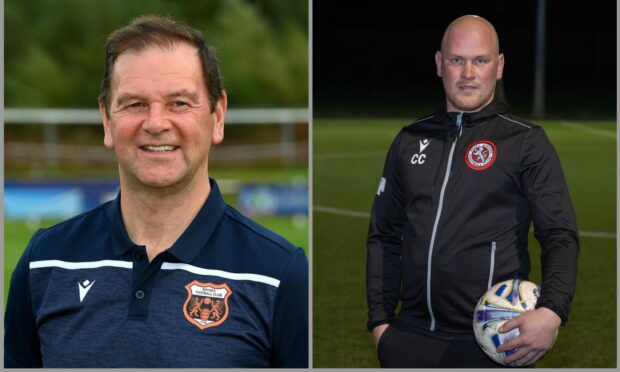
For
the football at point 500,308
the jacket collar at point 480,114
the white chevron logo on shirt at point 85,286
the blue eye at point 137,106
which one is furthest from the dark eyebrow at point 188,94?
the football at point 500,308

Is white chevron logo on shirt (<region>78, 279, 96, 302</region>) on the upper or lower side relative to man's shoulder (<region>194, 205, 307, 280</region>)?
lower

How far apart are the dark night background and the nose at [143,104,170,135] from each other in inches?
45.3

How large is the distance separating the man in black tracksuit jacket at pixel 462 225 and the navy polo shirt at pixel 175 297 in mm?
492

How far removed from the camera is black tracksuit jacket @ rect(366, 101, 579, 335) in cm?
323

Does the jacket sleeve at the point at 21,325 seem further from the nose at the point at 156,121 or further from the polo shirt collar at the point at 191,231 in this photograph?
the nose at the point at 156,121

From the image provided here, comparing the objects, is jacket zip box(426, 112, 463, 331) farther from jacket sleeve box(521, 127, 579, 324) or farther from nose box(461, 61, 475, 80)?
jacket sleeve box(521, 127, 579, 324)

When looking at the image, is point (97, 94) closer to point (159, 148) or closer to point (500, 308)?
point (159, 148)

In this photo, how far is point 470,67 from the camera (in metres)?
3.41

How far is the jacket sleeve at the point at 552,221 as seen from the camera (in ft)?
10.5

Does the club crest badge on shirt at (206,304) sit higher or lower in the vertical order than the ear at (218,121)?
lower

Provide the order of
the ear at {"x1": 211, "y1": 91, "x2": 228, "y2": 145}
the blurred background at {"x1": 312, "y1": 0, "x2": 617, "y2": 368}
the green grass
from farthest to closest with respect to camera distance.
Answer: the green grass, the blurred background at {"x1": 312, "y1": 0, "x2": 617, "y2": 368}, the ear at {"x1": 211, "y1": 91, "x2": 228, "y2": 145}

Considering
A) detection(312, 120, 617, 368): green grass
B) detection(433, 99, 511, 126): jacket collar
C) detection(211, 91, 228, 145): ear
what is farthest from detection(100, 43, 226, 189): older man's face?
detection(312, 120, 617, 368): green grass

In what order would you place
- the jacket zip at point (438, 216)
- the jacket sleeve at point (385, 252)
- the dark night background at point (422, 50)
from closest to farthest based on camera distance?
the jacket zip at point (438, 216)
the jacket sleeve at point (385, 252)
the dark night background at point (422, 50)

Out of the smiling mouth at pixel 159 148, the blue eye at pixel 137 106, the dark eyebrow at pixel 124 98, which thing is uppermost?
the dark eyebrow at pixel 124 98
